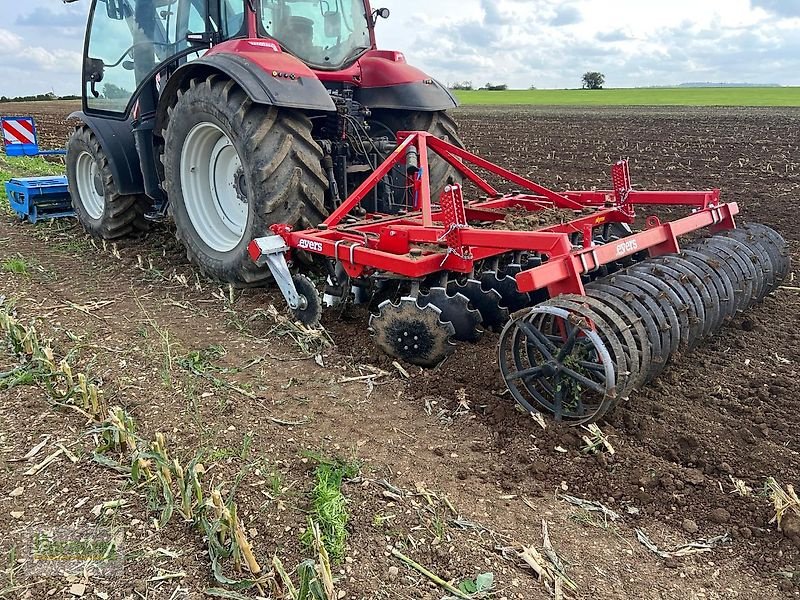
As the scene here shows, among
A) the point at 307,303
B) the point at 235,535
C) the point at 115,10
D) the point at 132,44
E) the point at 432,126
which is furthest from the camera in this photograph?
the point at 115,10

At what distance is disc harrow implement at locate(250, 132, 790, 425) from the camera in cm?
282

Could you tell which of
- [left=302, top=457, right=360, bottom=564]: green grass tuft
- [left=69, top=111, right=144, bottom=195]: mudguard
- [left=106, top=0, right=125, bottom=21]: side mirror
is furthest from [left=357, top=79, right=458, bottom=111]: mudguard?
[left=302, top=457, right=360, bottom=564]: green grass tuft

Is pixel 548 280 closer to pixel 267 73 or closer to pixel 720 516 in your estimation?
pixel 720 516

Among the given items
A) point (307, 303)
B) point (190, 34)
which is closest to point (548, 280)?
point (307, 303)

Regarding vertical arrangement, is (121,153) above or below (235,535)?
above

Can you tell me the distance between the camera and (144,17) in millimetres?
5250

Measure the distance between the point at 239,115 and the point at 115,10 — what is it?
234 cm

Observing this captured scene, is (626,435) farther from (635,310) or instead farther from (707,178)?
(707,178)

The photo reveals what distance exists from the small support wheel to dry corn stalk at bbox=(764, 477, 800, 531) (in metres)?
2.35

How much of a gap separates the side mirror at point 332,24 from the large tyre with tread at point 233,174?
106cm

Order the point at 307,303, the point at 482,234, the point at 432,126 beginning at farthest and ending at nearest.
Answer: the point at 432,126
the point at 307,303
the point at 482,234

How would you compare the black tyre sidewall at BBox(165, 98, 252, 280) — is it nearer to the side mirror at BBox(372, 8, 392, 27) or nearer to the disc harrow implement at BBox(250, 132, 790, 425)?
the disc harrow implement at BBox(250, 132, 790, 425)

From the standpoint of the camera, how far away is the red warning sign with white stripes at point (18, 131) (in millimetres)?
8134

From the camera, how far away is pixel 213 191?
190 inches
